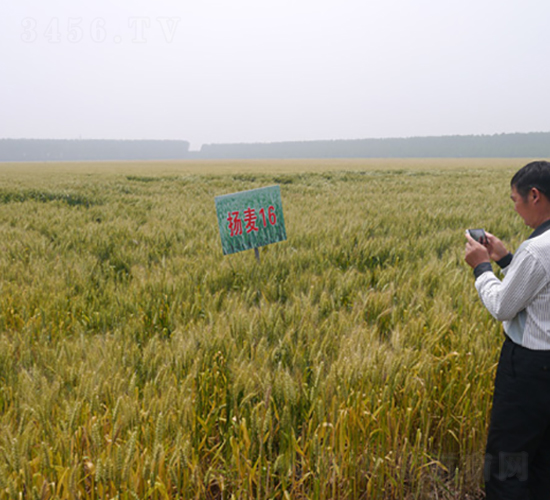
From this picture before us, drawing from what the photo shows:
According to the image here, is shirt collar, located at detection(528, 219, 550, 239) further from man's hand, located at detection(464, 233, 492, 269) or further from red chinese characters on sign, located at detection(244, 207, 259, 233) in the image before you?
red chinese characters on sign, located at detection(244, 207, 259, 233)

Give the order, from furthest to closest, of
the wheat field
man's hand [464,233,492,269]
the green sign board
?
the green sign board < man's hand [464,233,492,269] < the wheat field

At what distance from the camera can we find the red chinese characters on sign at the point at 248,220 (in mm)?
3357

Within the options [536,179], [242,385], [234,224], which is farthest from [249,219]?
[536,179]

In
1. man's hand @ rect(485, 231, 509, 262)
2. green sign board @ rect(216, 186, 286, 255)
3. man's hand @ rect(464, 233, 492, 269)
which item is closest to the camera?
man's hand @ rect(464, 233, 492, 269)

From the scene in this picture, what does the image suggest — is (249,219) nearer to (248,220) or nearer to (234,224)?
(248,220)

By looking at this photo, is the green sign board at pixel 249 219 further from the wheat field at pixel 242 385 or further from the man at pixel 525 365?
the man at pixel 525 365

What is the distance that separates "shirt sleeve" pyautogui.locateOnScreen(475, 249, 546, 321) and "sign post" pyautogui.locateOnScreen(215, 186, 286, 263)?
7.63 feet

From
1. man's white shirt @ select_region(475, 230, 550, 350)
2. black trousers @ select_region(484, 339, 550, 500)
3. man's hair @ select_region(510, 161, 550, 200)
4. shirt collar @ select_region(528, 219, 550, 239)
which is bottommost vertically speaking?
black trousers @ select_region(484, 339, 550, 500)

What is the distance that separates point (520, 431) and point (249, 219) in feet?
8.38

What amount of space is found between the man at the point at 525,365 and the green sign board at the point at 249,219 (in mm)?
2296

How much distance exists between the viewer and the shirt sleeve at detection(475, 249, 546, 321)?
118 centimetres

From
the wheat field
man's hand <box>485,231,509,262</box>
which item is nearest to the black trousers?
the wheat field

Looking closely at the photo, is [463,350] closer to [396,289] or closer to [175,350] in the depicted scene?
[396,289]

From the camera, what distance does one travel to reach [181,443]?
1.17 m
